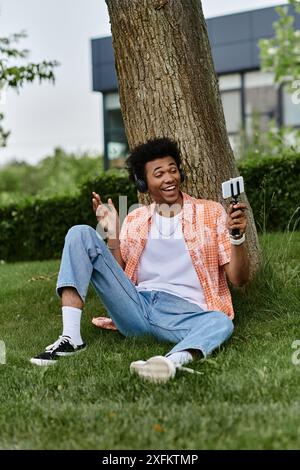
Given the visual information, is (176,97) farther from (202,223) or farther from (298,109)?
(298,109)

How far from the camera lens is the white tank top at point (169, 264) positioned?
4.37 m

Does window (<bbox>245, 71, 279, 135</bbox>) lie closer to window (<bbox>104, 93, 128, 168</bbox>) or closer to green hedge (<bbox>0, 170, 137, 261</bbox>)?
window (<bbox>104, 93, 128, 168</bbox>)

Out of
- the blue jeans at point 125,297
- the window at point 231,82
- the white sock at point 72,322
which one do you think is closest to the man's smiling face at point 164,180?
the blue jeans at point 125,297

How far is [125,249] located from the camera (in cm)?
461

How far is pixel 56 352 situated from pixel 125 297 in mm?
473

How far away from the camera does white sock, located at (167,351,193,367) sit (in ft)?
12.5

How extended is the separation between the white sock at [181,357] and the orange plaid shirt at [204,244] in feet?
1.61

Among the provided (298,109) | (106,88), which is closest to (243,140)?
(298,109)

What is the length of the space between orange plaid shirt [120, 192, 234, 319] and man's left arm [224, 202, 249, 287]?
3.6 inches

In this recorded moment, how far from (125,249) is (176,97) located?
Result: 129 centimetres

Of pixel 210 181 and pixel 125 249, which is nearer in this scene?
pixel 125 249

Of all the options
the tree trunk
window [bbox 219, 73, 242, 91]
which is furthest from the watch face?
window [bbox 219, 73, 242, 91]

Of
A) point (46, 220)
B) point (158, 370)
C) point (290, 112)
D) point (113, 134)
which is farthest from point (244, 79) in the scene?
point (158, 370)

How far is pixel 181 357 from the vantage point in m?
3.85
